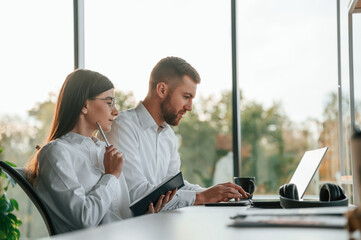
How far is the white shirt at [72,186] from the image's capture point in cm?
153

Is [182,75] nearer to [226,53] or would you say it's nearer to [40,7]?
[226,53]

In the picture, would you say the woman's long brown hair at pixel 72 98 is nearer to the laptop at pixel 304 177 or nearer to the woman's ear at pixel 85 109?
the woman's ear at pixel 85 109

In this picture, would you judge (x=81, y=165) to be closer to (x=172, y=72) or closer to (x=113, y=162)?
(x=113, y=162)

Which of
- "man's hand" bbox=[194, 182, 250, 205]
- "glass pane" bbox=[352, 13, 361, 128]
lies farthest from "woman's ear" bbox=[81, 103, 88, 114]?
"glass pane" bbox=[352, 13, 361, 128]

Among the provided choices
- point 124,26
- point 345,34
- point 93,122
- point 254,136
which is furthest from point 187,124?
point 93,122

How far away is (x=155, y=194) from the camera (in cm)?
162

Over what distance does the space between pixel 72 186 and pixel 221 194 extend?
63cm

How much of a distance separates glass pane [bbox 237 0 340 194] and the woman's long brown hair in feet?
5.16

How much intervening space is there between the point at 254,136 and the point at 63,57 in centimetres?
156

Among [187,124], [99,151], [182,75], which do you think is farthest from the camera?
[187,124]

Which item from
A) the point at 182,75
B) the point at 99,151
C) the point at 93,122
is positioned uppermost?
the point at 182,75

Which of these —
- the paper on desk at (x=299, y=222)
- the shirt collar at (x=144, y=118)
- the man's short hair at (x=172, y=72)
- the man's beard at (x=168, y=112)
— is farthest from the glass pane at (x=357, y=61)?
the paper on desk at (x=299, y=222)

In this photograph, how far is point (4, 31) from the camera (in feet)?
11.3

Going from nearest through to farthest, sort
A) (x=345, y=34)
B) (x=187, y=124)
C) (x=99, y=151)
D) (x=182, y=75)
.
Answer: (x=99, y=151)
(x=182, y=75)
(x=345, y=34)
(x=187, y=124)
